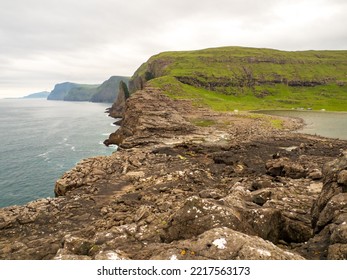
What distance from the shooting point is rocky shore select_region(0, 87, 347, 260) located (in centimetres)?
1278

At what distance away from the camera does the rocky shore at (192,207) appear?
12781 mm

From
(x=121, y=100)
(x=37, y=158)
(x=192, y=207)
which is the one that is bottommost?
(x=37, y=158)

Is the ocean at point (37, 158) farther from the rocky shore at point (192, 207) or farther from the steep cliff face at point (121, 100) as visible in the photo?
the steep cliff face at point (121, 100)

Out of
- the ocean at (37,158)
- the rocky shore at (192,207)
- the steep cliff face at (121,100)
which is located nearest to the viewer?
the rocky shore at (192,207)

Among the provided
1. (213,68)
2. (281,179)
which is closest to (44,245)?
(281,179)

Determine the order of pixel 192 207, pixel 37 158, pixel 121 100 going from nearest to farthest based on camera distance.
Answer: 1. pixel 192 207
2. pixel 37 158
3. pixel 121 100

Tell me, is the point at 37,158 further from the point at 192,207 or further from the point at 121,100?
the point at 121,100

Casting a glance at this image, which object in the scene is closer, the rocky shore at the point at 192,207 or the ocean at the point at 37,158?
the rocky shore at the point at 192,207

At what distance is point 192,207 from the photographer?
52.4 feet

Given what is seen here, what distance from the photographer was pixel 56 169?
66.1 meters

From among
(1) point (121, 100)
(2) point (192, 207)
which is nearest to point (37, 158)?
(2) point (192, 207)

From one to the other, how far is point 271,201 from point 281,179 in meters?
11.3

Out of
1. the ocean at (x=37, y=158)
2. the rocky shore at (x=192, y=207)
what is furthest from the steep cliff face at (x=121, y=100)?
the rocky shore at (x=192, y=207)

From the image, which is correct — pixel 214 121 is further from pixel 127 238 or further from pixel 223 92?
pixel 223 92
